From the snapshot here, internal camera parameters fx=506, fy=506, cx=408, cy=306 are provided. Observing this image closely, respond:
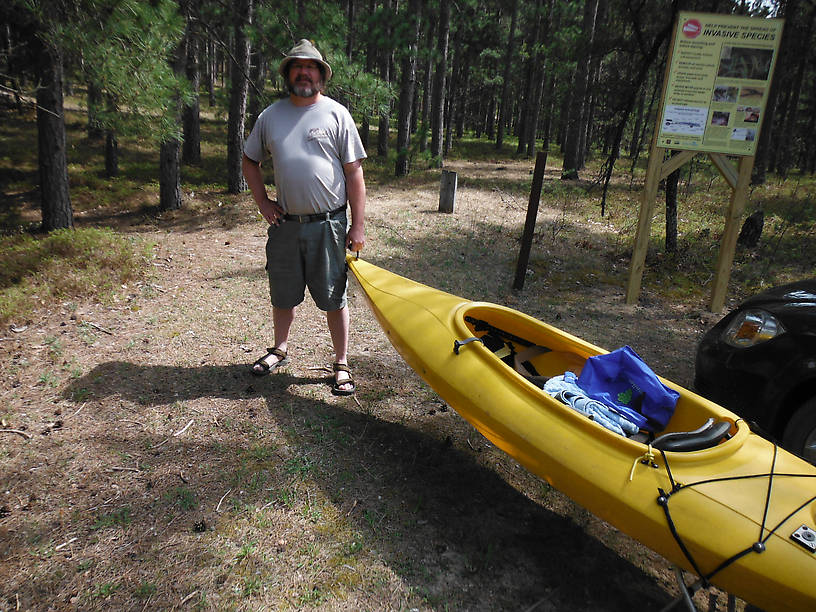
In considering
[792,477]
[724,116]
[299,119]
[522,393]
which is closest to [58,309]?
[299,119]

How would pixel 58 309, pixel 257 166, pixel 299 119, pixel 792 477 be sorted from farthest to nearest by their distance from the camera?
pixel 58 309
pixel 257 166
pixel 299 119
pixel 792 477

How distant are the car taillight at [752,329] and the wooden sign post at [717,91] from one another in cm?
296

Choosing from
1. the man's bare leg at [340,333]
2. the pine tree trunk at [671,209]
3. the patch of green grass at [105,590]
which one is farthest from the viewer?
the pine tree trunk at [671,209]

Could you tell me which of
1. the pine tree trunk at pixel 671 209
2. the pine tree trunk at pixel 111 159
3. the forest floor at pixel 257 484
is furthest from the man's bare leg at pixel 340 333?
the pine tree trunk at pixel 111 159

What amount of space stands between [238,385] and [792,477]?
340cm

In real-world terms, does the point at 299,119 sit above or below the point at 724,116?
below

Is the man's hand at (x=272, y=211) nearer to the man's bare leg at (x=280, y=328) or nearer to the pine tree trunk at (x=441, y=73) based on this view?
the man's bare leg at (x=280, y=328)

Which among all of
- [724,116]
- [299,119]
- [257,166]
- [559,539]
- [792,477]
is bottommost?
[559,539]

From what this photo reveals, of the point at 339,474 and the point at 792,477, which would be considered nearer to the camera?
the point at 792,477

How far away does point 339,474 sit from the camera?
3.00 meters

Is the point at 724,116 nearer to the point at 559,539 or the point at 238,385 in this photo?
the point at 559,539

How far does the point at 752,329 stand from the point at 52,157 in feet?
29.9

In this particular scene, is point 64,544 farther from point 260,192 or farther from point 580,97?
point 580,97

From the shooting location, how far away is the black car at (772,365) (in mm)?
2674
